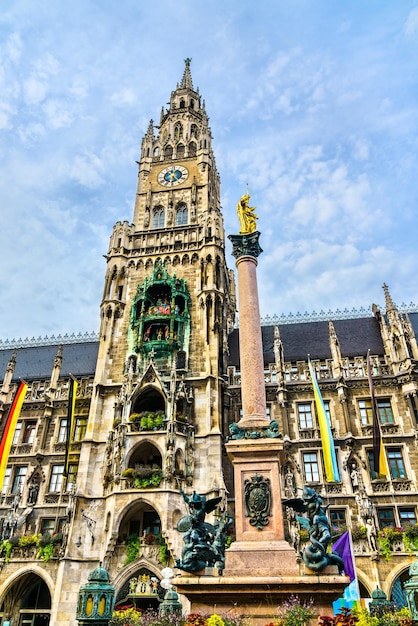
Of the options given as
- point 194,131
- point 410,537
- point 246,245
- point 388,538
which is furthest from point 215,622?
point 194,131

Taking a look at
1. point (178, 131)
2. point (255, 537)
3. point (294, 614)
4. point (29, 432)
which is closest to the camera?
point (294, 614)

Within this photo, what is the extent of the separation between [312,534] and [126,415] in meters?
17.5

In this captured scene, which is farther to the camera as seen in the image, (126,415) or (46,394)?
(46,394)

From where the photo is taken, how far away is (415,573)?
1134 centimetres

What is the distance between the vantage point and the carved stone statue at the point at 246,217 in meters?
17.8

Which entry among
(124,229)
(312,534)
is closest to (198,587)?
(312,534)

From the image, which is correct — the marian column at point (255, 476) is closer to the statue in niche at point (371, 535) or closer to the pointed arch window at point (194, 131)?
the statue in niche at point (371, 535)

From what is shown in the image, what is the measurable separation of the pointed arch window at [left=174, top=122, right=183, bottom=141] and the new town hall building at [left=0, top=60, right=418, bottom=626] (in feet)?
34.2

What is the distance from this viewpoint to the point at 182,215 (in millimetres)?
38375

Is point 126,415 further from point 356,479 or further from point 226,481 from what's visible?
point 356,479

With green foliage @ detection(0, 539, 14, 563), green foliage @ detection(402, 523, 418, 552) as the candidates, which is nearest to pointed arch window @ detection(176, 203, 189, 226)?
green foliage @ detection(0, 539, 14, 563)

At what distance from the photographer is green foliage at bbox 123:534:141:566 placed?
79.3 feet

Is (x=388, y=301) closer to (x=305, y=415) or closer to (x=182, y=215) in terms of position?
(x=305, y=415)

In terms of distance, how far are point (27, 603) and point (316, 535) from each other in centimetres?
2423
